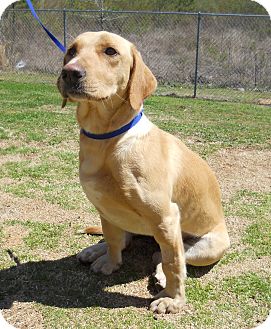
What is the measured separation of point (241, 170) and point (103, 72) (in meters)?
3.46

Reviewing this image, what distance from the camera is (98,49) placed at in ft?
8.89

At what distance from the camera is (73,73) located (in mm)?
2494

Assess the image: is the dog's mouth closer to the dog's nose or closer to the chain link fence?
the dog's nose

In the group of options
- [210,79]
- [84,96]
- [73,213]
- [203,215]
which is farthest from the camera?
[210,79]

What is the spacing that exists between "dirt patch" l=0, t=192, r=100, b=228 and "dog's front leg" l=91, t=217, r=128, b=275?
73 centimetres

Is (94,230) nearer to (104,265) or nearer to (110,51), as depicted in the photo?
(104,265)

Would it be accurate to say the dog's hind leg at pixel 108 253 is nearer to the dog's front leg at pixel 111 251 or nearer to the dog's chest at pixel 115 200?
the dog's front leg at pixel 111 251

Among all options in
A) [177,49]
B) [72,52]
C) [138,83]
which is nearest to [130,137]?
[138,83]

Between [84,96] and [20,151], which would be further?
[20,151]

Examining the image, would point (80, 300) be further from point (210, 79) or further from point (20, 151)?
point (210, 79)

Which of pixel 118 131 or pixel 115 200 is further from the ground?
pixel 118 131

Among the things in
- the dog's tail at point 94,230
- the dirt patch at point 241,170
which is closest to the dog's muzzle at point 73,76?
the dog's tail at point 94,230

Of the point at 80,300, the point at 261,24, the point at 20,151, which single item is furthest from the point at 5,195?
the point at 261,24

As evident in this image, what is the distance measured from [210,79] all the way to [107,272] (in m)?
11.1
